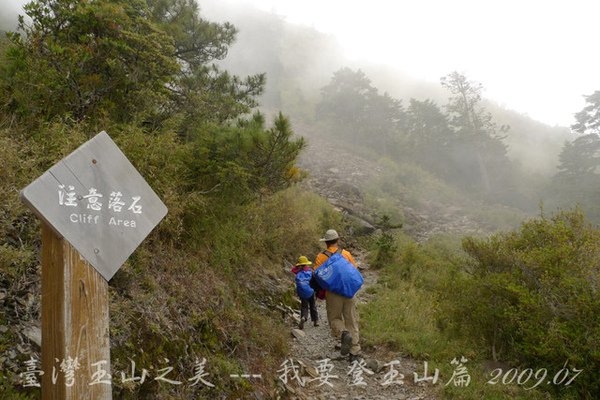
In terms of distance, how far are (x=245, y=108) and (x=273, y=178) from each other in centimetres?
321

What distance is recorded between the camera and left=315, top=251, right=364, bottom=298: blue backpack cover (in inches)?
223

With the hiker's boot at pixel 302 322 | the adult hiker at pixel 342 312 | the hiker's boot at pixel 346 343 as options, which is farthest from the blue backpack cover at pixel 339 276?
the hiker's boot at pixel 302 322

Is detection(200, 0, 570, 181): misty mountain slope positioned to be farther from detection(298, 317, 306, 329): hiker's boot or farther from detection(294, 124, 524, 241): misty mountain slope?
detection(298, 317, 306, 329): hiker's boot

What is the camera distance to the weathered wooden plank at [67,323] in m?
1.71

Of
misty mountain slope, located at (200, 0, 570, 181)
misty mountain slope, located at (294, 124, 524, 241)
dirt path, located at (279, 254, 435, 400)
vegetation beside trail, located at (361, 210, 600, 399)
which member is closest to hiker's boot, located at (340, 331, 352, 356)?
dirt path, located at (279, 254, 435, 400)

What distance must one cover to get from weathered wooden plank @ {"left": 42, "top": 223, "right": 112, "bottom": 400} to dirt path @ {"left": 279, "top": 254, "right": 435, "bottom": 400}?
341 centimetres

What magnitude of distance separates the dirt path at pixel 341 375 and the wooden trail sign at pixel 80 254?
11.2 ft

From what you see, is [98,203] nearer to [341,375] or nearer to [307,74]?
[341,375]

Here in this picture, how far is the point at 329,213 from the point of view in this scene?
1427cm

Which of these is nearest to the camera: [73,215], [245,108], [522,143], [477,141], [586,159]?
[73,215]

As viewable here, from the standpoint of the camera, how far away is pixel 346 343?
5.83 metres

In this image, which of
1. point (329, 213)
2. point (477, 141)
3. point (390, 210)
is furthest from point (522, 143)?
point (329, 213)

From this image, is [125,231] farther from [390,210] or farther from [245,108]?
[390,210]

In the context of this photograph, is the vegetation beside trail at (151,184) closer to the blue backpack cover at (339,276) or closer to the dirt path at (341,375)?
the dirt path at (341,375)
